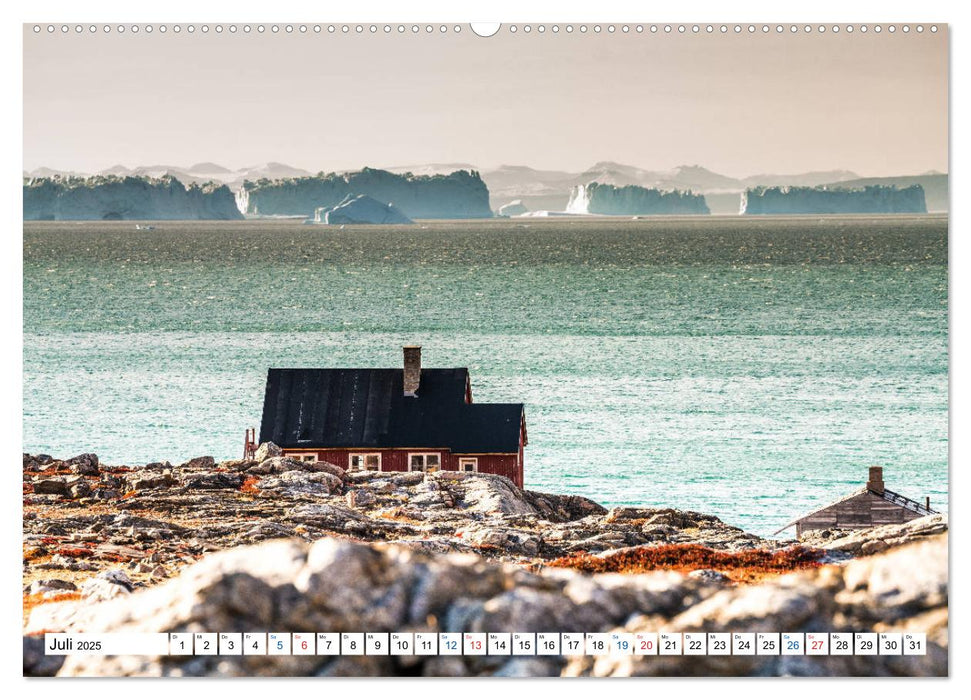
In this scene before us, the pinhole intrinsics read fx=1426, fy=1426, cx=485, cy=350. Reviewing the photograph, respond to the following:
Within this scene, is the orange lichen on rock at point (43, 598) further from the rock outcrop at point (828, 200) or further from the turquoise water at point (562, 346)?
the rock outcrop at point (828, 200)

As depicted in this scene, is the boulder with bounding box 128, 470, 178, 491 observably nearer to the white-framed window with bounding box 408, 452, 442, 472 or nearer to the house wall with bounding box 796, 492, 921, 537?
the white-framed window with bounding box 408, 452, 442, 472

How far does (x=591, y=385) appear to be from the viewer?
76.4 feet

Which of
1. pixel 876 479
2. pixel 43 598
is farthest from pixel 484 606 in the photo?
pixel 876 479

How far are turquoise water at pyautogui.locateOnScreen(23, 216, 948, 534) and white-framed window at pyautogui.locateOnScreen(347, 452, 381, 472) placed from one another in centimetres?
189

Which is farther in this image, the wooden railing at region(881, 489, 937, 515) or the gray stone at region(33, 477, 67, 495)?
the gray stone at region(33, 477, 67, 495)

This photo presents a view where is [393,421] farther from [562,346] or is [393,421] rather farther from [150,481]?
[150,481]

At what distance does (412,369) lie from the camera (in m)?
21.1

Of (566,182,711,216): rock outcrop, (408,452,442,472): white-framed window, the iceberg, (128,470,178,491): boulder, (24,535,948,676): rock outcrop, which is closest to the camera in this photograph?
(24,535,948,676): rock outcrop

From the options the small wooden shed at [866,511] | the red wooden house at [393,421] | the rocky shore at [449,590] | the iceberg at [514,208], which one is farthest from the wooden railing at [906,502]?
the iceberg at [514,208]

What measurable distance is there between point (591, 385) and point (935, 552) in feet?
29.8

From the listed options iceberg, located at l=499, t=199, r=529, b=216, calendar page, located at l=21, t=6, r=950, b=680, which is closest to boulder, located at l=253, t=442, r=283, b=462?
calendar page, located at l=21, t=6, r=950, b=680

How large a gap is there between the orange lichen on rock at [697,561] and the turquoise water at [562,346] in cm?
193

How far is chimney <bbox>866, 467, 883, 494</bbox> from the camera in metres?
19.4
